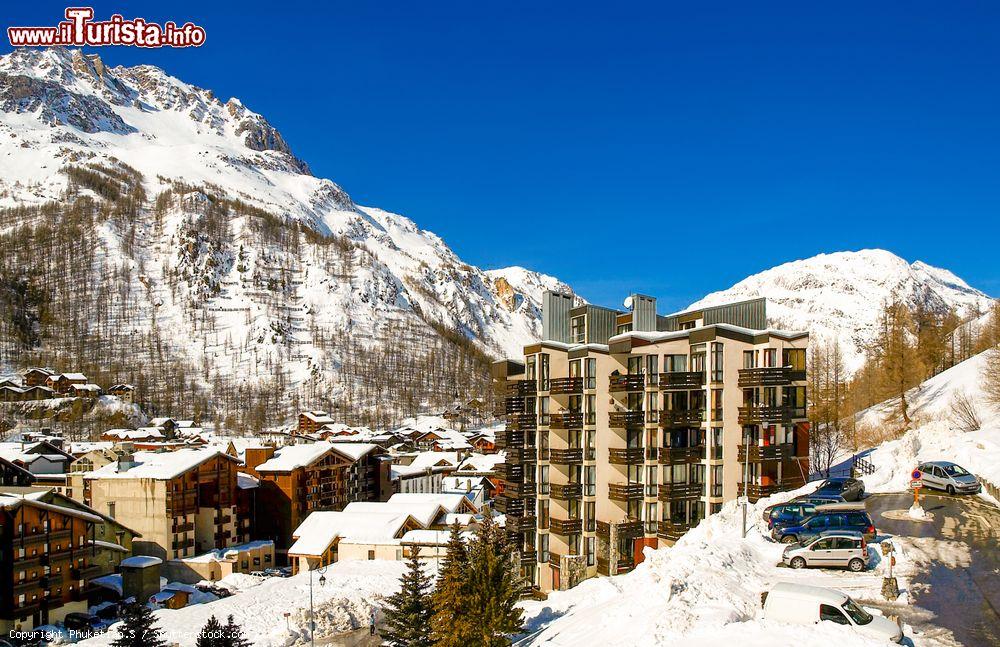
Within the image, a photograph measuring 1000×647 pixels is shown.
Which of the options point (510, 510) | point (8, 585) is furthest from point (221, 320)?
point (510, 510)

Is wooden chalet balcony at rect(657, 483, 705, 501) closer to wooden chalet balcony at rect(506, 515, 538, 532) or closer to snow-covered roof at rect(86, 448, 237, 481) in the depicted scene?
wooden chalet balcony at rect(506, 515, 538, 532)

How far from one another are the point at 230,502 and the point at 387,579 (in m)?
28.2

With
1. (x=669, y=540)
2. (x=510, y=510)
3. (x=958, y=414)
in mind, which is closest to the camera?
(x=669, y=540)

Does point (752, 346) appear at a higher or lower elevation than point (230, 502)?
higher

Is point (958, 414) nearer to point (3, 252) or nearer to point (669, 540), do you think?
point (669, 540)

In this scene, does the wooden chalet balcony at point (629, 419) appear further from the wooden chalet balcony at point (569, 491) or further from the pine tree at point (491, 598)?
the pine tree at point (491, 598)

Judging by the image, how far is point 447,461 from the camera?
365ft

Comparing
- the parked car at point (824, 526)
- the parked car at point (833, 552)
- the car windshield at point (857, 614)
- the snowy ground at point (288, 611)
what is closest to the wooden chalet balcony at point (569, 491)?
the parked car at point (824, 526)

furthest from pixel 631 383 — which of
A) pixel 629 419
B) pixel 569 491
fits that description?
pixel 569 491

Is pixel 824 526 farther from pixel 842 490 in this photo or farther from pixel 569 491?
pixel 569 491

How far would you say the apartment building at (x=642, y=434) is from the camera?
36.8m

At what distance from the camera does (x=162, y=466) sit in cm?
6856

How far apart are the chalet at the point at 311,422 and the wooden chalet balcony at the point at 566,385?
384ft

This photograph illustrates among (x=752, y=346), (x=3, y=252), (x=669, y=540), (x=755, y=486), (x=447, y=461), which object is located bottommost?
(x=447, y=461)
